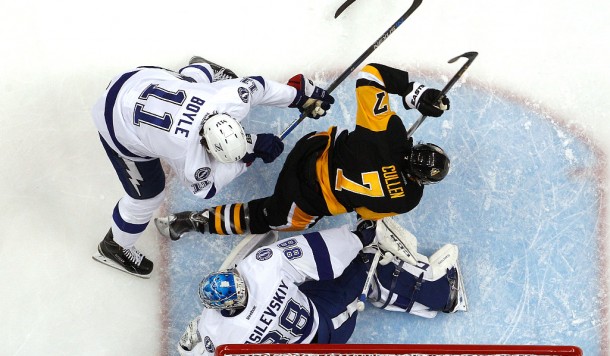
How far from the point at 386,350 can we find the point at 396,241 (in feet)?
3.02

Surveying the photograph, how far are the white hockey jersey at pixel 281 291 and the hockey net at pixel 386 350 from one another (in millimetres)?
250

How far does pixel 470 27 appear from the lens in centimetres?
380

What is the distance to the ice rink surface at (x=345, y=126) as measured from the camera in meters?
3.54

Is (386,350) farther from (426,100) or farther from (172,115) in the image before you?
(172,115)

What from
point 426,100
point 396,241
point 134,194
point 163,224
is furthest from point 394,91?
point 163,224

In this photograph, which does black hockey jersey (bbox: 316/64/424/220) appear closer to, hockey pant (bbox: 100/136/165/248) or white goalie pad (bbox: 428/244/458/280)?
white goalie pad (bbox: 428/244/458/280)

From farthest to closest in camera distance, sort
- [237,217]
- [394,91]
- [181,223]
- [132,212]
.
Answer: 1. [181,223]
2. [237,217]
3. [132,212]
4. [394,91]

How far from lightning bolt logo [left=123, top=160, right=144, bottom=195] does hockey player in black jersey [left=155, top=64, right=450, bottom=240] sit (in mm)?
620

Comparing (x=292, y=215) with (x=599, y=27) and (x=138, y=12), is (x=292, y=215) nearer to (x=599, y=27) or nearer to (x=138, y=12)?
(x=138, y=12)

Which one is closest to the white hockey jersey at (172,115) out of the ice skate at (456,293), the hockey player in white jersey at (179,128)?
the hockey player in white jersey at (179,128)

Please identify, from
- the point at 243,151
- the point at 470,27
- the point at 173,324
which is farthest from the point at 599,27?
the point at 173,324

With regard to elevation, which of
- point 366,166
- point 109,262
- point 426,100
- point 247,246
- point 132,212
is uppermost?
point 426,100

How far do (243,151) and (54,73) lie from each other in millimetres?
1640

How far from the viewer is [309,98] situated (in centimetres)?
324
